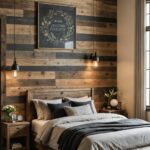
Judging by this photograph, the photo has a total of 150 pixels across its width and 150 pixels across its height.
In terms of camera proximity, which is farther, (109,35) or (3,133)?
(109,35)

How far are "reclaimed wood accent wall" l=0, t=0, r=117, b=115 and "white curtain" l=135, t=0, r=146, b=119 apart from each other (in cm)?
68

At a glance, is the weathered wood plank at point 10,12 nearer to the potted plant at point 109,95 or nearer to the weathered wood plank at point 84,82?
the weathered wood plank at point 84,82

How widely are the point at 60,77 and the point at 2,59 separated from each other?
1.28 meters

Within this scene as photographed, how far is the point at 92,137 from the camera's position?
460 centimetres

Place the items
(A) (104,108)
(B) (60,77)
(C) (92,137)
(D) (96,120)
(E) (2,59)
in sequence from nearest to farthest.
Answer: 1. (C) (92,137)
2. (D) (96,120)
3. (E) (2,59)
4. (B) (60,77)
5. (A) (104,108)

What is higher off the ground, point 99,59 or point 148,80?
point 99,59

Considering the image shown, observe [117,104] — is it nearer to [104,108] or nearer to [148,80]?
[104,108]

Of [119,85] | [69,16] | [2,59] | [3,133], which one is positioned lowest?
[3,133]

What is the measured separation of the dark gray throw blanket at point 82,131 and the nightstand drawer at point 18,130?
1060mm

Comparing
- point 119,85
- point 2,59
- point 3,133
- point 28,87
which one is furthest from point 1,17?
point 119,85

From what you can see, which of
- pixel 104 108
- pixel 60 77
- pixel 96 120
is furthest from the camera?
pixel 104 108

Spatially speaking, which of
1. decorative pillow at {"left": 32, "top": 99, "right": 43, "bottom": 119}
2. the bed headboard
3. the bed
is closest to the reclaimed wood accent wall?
the bed headboard

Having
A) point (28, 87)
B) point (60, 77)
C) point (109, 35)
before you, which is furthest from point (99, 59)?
point (28, 87)

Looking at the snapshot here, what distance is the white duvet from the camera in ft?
14.9
